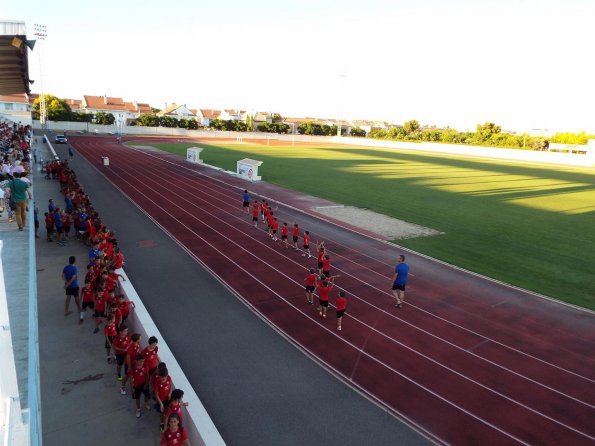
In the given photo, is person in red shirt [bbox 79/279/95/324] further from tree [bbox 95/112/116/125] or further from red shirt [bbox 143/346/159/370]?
tree [bbox 95/112/116/125]

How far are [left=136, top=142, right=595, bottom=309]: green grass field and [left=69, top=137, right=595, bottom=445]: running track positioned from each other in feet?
5.75

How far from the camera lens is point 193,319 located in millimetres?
10062

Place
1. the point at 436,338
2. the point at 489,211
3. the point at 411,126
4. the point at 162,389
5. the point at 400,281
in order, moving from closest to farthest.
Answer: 1. the point at 162,389
2. the point at 436,338
3. the point at 400,281
4. the point at 489,211
5. the point at 411,126

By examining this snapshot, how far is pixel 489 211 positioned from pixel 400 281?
618 inches

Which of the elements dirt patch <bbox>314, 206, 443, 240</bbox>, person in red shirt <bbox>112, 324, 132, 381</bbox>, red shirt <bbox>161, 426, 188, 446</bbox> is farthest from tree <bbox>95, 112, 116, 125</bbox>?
red shirt <bbox>161, 426, 188, 446</bbox>

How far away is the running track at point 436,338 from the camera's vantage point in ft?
23.8

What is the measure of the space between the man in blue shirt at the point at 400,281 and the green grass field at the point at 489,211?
4.49m

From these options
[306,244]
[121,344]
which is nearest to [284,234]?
[306,244]

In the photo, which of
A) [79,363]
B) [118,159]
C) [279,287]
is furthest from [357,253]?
[118,159]

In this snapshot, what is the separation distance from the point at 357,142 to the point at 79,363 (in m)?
88.9

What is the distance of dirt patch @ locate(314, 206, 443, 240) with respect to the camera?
61.0 feet

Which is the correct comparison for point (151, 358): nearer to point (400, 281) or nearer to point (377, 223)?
point (400, 281)

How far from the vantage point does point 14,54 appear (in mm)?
A: 11148

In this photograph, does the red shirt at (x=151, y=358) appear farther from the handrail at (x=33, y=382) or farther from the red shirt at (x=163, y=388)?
the handrail at (x=33, y=382)
